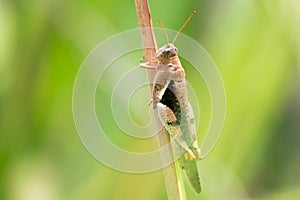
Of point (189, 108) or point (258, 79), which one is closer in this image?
point (189, 108)

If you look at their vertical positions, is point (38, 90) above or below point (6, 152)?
above

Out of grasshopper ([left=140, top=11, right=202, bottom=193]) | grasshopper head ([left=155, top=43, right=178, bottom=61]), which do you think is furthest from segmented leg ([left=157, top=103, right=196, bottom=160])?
grasshopper head ([left=155, top=43, right=178, bottom=61])

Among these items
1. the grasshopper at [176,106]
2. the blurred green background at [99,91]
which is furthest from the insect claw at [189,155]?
the blurred green background at [99,91]

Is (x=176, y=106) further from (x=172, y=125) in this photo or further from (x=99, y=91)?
(x=99, y=91)

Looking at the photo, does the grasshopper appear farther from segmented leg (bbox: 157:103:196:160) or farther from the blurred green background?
the blurred green background

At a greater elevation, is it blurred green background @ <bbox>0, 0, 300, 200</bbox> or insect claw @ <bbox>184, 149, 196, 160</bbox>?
blurred green background @ <bbox>0, 0, 300, 200</bbox>

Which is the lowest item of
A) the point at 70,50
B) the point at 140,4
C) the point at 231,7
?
the point at 140,4

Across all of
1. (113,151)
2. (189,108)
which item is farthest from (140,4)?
(113,151)

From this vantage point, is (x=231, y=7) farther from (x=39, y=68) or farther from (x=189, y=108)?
(x=39, y=68)
